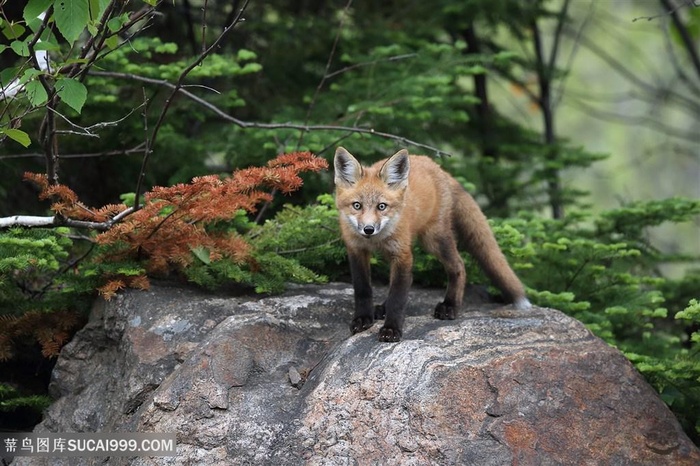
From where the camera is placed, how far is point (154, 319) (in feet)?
17.2

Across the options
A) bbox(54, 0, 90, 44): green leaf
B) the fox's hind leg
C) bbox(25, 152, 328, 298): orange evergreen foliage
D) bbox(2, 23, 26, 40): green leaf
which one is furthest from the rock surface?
bbox(54, 0, 90, 44): green leaf

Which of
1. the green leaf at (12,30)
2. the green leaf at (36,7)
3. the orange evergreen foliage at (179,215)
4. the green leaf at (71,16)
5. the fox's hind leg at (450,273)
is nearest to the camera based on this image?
the green leaf at (71,16)

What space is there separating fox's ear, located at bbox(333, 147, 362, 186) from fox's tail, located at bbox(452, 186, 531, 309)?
104 centimetres

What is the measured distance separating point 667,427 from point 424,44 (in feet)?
16.9

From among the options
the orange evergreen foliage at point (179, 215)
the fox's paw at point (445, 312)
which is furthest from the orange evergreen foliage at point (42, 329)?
the fox's paw at point (445, 312)

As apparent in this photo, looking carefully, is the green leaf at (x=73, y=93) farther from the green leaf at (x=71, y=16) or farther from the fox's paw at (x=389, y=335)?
the fox's paw at (x=389, y=335)

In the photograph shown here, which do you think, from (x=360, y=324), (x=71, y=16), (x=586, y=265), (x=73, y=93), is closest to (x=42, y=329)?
(x=73, y=93)

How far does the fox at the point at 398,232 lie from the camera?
16.8 feet

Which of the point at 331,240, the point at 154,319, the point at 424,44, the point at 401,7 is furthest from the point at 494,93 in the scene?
the point at 154,319

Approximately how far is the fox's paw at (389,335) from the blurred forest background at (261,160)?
99 cm

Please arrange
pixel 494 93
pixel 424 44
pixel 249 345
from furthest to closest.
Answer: pixel 494 93
pixel 424 44
pixel 249 345

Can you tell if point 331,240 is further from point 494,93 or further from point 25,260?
point 494,93

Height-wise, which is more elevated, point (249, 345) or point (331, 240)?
point (331, 240)

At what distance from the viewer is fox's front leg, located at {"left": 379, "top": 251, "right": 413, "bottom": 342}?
482cm
